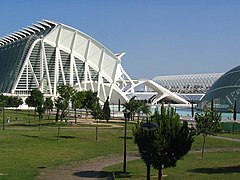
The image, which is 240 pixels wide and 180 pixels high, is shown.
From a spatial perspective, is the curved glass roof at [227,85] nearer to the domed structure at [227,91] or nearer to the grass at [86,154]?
the domed structure at [227,91]

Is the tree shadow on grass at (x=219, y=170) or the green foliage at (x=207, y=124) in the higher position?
the green foliage at (x=207, y=124)

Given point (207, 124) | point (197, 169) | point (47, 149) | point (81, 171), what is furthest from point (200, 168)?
point (47, 149)

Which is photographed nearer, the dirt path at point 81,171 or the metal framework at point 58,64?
the dirt path at point 81,171

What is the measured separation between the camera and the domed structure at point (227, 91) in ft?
373

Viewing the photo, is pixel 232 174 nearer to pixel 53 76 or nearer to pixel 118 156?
pixel 118 156

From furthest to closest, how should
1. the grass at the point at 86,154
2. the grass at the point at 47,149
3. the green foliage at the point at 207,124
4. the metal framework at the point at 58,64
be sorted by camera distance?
the metal framework at the point at 58,64, the green foliage at the point at 207,124, the grass at the point at 47,149, the grass at the point at 86,154

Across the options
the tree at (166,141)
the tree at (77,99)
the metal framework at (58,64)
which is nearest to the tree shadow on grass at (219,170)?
the tree at (166,141)

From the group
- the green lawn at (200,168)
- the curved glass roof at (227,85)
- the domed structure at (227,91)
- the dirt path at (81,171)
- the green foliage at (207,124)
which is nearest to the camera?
the green lawn at (200,168)

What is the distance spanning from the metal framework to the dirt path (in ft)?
345

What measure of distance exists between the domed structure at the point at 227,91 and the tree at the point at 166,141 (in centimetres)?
8553

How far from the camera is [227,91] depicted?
11644 centimetres

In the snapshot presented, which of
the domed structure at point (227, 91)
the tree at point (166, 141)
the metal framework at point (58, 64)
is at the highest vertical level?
the metal framework at point (58, 64)

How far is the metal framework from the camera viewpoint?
143250 mm

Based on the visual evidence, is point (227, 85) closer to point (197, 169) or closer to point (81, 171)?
point (197, 169)
